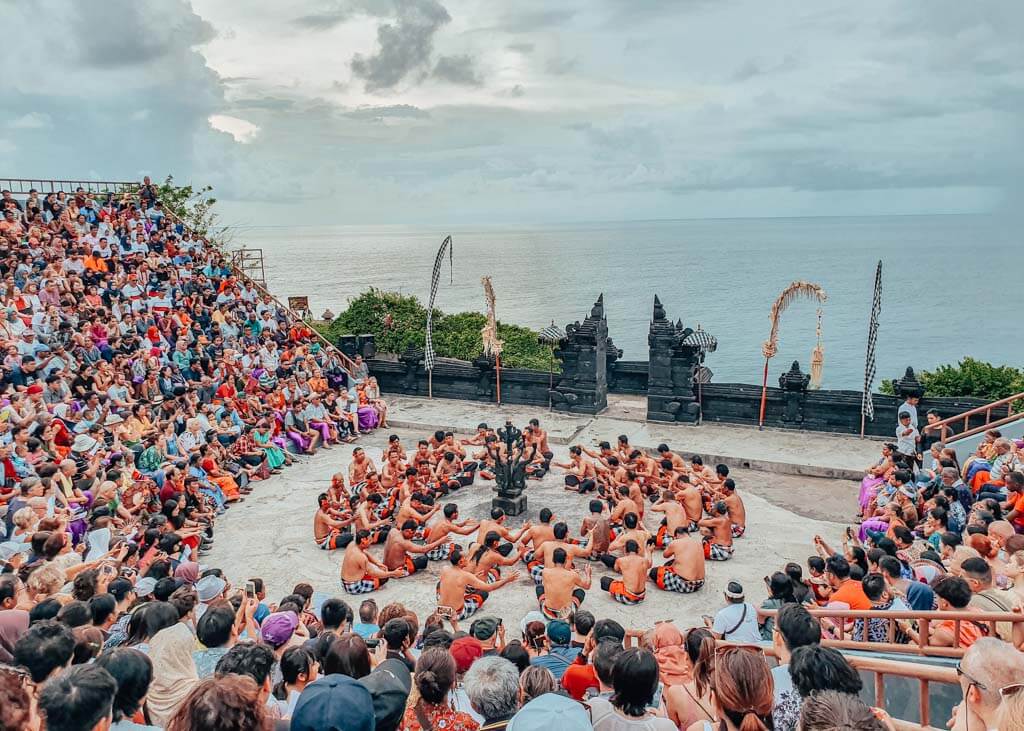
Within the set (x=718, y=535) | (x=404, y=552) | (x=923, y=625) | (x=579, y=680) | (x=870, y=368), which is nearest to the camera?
(x=923, y=625)

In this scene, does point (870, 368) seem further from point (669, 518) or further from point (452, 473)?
point (452, 473)

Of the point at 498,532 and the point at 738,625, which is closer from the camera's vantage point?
the point at 738,625

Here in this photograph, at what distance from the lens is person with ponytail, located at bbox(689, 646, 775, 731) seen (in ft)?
12.0

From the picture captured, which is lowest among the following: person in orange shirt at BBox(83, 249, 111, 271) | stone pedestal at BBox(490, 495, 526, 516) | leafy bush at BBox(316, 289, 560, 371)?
stone pedestal at BBox(490, 495, 526, 516)

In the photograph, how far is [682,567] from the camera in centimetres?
967

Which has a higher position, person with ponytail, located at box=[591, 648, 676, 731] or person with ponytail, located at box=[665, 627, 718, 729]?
person with ponytail, located at box=[591, 648, 676, 731]

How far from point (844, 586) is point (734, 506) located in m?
4.13

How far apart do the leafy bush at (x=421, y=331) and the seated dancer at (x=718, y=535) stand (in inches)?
719

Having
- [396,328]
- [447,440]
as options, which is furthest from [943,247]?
[447,440]

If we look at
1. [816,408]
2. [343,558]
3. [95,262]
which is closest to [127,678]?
[343,558]

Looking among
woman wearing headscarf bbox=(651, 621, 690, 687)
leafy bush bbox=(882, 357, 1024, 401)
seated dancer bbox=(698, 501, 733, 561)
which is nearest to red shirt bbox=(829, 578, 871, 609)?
woman wearing headscarf bbox=(651, 621, 690, 687)

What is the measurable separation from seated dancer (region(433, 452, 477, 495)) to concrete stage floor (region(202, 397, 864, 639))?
22 cm

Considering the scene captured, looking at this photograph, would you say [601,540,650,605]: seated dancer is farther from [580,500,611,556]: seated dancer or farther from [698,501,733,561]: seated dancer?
[698,501,733,561]: seated dancer

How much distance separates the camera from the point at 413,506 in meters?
12.1
